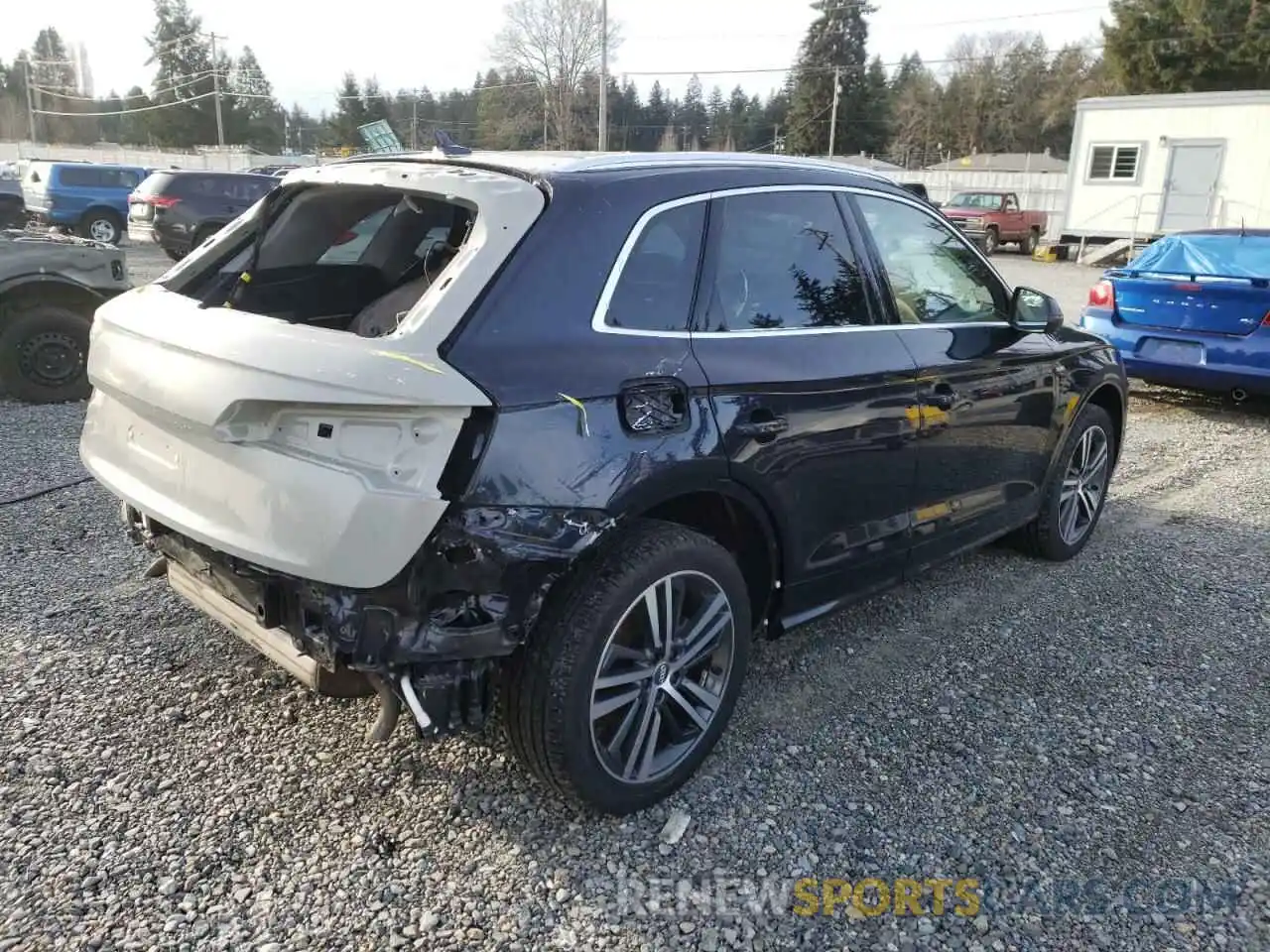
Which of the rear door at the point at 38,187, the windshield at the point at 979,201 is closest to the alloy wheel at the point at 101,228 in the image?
the rear door at the point at 38,187

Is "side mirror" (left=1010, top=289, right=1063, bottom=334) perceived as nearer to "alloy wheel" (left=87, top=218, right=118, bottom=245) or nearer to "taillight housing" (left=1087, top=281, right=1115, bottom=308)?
"taillight housing" (left=1087, top=281, right=1115, bottom=308)

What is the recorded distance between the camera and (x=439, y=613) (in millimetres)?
2346

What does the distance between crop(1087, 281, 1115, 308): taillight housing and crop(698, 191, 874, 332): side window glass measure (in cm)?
549

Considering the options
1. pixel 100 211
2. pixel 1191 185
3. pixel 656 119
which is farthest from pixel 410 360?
pixel 656 119

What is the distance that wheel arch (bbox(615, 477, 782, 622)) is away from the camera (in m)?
2.63

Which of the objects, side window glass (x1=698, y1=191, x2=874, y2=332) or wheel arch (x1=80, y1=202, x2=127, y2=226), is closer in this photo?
side window glass (x1=698, y1=191, x2=874, y2=332)

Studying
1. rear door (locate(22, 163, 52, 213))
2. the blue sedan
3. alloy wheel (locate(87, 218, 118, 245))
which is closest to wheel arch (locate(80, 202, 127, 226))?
alloy wheel (locate(87, 218, 118, 245))

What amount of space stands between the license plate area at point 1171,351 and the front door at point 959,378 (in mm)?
3840

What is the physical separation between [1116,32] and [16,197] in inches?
1492

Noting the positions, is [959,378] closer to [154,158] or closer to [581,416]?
[581,416]

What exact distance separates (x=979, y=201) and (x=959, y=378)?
1039 inches

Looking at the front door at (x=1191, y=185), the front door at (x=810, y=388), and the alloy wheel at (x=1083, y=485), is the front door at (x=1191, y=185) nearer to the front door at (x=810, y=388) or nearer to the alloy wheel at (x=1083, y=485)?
the alloy wheel at (x=1083, y=485)

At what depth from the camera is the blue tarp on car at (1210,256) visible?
25.3 feet

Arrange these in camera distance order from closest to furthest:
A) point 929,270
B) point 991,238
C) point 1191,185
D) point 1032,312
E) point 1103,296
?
point 929,270 < point 1032,312 < point 1103,296 < point 1191,185 < point 991,238
